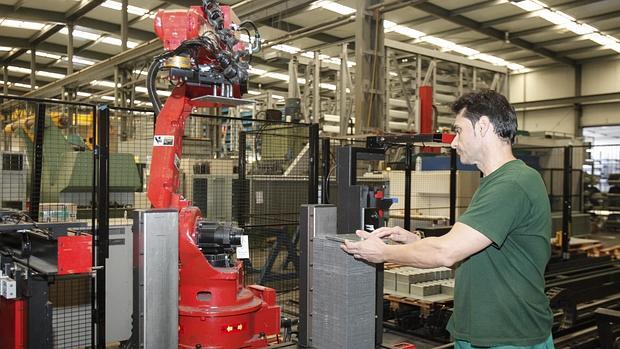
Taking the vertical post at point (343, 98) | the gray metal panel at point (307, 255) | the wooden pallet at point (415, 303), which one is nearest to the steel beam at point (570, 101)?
the vertical post at point (343, 98)

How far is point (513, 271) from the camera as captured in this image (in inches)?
76.0

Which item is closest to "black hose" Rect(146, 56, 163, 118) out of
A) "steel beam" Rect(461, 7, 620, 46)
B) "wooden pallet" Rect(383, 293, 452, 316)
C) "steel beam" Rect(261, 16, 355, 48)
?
"wooden pallet" Rect(383, 293, 452, 316)

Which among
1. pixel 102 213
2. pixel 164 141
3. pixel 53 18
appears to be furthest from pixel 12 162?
pixel 53 18

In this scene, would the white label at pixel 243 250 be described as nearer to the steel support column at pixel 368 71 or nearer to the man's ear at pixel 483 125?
the man's ear at pixel 483 125

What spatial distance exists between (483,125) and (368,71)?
583cm

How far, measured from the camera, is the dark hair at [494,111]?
1991 millimetres

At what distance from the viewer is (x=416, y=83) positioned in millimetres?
8625

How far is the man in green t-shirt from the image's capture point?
1846 millimetres

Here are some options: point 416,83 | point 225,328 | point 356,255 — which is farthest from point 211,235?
point 416,83

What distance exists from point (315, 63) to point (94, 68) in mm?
4899

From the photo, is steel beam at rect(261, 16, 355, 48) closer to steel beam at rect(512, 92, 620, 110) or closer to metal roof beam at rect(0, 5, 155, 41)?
metal roof beam at rect(0, 5, 155, 41)

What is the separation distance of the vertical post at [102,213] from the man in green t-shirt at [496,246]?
239 cm

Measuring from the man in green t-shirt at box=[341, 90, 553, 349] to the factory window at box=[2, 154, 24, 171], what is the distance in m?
4.09

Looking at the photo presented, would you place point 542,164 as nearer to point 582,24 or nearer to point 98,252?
point 582,24
